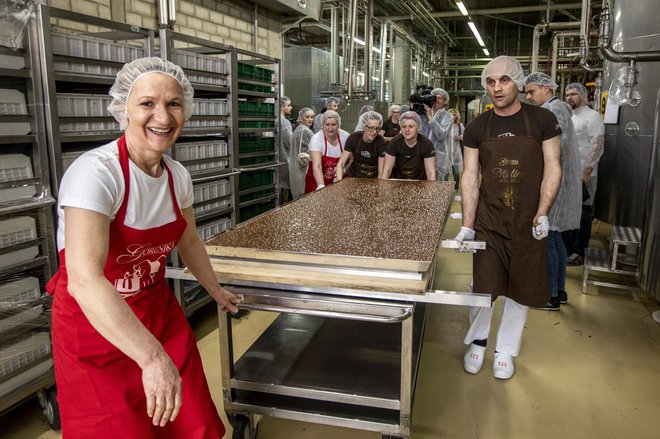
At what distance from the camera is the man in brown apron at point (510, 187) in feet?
7.55

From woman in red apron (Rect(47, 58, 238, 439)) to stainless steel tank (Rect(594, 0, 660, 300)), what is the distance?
2.90m

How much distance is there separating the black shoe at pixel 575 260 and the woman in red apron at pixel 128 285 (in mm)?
4019

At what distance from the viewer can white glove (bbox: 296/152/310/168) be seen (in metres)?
5.09

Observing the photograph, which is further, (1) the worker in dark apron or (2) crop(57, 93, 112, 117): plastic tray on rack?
(1) the worker in dark apron

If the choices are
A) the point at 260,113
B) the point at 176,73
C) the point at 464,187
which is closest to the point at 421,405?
the point at 464,187

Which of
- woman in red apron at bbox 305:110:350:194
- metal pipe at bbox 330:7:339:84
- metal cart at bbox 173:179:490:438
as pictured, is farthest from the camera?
metal pipe at bbox 330:7:339:84

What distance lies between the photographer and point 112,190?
3.70 ft

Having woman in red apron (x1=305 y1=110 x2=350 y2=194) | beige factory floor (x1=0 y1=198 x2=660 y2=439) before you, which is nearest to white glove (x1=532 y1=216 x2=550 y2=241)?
beige factory floor (x1=0 y1=198 x2=660 y2=439)

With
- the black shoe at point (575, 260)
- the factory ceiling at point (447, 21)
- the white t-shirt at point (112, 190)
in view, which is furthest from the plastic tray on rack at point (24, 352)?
the factory ceiling at point (447, 21)

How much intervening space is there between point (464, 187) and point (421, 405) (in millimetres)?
1079

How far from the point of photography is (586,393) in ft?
7.98

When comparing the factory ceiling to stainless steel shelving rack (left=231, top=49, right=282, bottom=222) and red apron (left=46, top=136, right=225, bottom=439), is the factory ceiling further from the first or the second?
red apron (left=46, top=136, right=225, bottom=439)

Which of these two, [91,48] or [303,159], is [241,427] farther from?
[303,159]

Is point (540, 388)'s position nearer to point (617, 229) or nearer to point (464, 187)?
point (464, 187)
